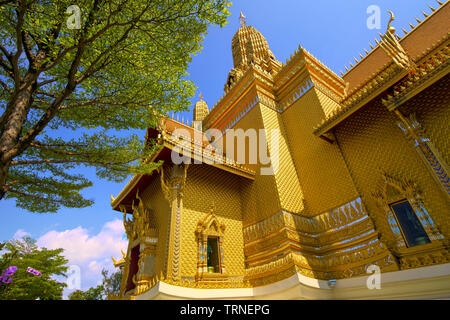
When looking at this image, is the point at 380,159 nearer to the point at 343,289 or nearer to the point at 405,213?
the point at 405,213

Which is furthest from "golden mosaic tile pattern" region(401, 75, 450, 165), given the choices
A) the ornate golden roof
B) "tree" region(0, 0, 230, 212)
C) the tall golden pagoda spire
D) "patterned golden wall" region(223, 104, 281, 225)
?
the ornate golden roof

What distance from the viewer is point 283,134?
746 cm

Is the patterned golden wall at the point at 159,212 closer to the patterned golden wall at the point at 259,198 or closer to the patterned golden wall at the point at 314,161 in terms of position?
the patterned golden wall at the point at 259,198

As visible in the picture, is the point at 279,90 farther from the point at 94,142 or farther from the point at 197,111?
the point at 197,111

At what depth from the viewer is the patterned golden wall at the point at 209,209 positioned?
5.20 m

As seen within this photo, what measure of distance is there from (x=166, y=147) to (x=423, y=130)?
5.42m

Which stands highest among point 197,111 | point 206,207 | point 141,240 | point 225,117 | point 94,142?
point 197,111

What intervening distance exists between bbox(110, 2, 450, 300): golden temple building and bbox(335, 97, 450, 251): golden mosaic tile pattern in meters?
0.02

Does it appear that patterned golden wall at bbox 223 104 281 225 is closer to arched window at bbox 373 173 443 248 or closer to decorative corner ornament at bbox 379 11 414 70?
arched window at bbox 373 173 443 248

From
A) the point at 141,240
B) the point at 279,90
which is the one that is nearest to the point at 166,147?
the point at 141,240

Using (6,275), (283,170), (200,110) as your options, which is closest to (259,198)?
(283,170)

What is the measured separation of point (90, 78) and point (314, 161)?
5704 mm

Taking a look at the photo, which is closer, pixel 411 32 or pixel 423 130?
pixel 423 130

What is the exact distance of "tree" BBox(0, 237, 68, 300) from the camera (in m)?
12.6
